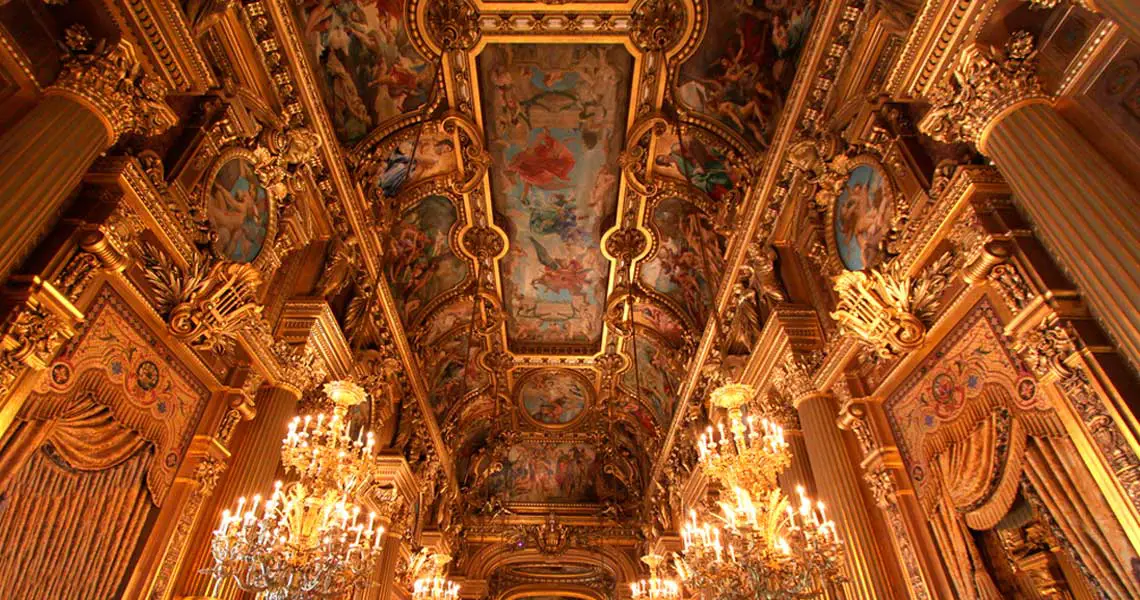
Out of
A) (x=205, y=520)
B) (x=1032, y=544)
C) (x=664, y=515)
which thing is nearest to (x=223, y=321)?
(x=205, y=520)

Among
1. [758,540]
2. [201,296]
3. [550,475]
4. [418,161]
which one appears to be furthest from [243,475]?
[550,475]

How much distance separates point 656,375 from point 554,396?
3.45 meters

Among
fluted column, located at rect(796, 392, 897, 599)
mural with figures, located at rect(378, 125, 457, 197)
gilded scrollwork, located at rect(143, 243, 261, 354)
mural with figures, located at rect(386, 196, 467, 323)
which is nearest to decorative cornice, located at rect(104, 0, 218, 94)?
gilded scrollwork, located at rect(143, 243, 261, 354)

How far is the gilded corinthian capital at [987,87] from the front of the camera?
4051 mm

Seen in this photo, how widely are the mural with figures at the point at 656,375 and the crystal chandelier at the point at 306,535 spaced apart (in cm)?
860

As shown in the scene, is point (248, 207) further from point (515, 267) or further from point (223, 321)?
point (515, 267)

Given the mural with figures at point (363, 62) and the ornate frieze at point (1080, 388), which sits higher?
the mural with figures at point (363, 62)

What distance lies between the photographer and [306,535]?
5016 mm

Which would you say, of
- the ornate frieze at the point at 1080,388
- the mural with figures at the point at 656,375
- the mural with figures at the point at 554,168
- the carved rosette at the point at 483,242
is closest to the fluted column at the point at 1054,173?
the ornate frieze at the point at 1080,388

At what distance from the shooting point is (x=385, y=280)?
33.9ft

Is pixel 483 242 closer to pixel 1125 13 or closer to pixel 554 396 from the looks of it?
pixel 554 396

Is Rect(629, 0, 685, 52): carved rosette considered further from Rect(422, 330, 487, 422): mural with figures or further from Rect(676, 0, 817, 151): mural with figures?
Rect(422, 330, 487, 422): mural with figures

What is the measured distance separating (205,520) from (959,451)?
6.86m

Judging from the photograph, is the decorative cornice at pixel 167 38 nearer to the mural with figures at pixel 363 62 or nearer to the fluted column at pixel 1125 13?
the mural with figures at pixel 363 62
